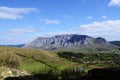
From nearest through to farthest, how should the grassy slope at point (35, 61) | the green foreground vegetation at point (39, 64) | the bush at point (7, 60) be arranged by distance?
1. the green foreground vegetation at point (39, 64)
2. the bush at point (7, 60)
3. the grassy slope at point (35, 61)

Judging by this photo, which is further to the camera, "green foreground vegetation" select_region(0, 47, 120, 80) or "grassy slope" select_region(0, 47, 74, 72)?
"grassy slope" select_region(0, 47, 74, 72)

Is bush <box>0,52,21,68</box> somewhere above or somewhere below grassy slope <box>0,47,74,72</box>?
above

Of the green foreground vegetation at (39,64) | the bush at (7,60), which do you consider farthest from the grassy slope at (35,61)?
the bush at (7,60)

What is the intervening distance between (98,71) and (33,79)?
3296 mm

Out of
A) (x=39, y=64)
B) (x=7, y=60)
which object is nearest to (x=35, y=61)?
(x=39, y=64)

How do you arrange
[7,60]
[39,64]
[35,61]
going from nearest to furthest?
[7,60] → [39,64] → [35,61]

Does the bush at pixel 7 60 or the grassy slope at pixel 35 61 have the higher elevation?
the bush at pixel 7 60

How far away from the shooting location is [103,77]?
32.2 ft

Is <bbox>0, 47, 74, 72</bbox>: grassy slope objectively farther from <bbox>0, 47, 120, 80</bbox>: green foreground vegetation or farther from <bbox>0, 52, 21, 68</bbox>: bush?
<bbox>0, 52, 21, 68</bbox>: bush

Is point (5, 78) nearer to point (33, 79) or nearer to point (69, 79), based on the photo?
point (33, 79)

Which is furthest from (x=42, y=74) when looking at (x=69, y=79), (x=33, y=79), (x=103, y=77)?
(x=103, y=77)

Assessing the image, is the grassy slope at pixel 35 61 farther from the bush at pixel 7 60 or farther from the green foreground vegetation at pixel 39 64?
the bush at pixel 7 60

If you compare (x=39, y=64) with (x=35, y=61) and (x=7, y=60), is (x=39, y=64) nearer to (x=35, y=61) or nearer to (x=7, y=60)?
(x=35, y=61)

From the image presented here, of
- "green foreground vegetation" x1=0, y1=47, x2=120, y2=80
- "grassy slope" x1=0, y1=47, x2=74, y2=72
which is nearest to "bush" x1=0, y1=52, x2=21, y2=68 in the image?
"green foreground vegetation" x1=0, y1=47, x2=120, y2=80
